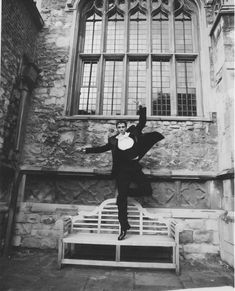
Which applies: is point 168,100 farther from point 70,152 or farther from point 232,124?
point 70,152

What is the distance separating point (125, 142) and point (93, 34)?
3.44m

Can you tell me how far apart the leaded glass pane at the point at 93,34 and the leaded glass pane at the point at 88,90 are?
394 mm

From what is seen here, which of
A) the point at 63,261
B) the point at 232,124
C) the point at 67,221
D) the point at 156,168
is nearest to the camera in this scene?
the point at 63,261

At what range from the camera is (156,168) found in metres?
4.88

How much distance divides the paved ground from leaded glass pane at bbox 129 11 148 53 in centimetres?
482

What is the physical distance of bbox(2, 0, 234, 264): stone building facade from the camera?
179 inches

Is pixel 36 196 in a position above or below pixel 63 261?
above

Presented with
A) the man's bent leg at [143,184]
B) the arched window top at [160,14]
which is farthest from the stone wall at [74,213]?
the arched window top at [160,14]

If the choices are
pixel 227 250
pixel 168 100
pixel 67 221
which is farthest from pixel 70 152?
pixel 227 250

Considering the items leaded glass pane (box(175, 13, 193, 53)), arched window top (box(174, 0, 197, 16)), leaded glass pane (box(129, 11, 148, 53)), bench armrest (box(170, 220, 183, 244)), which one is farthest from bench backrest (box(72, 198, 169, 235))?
arched window top (box(174, 0, 197, 16))

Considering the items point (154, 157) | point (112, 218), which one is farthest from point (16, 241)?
point (154, 157)

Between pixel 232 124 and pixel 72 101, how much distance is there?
Result: 134 inches

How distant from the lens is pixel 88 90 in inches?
224

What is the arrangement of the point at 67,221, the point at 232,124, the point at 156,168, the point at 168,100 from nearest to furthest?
the point at 67,221
the point at 232,124
the point at 156,168
the point at 168,100
